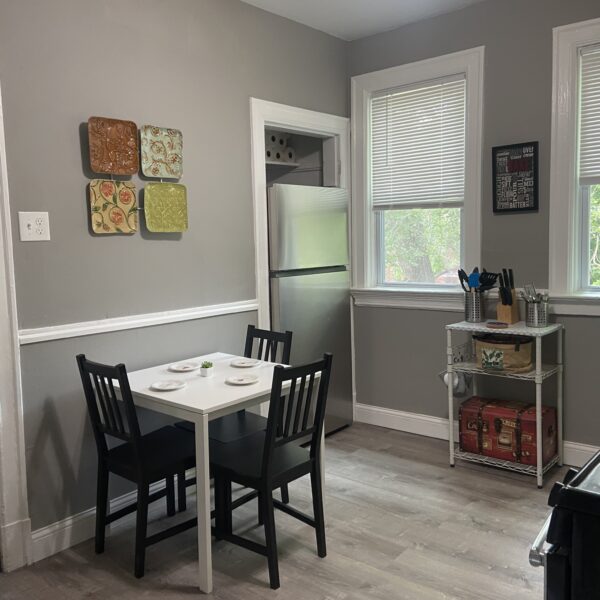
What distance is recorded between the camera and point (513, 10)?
3.43 meters

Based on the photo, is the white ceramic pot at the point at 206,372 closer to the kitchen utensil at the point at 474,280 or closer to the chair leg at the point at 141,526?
the chair leg at the point at 141,526

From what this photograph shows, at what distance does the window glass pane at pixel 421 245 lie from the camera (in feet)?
12.7

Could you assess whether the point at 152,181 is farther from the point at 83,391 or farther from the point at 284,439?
the point at 284,439

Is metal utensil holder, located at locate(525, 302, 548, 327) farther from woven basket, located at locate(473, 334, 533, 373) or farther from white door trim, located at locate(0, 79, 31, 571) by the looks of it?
white door trim, located at locate(0, 79, 31, 571)

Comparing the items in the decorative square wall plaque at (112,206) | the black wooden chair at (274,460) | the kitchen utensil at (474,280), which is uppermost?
the decorative square wall plaque at (112,206)

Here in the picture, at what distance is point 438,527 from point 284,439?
3.10 ft

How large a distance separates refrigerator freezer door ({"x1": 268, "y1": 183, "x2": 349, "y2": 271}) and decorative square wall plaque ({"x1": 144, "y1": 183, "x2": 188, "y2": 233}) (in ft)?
2.15

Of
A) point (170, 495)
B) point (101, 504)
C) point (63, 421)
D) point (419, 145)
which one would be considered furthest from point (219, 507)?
point (419, 145)

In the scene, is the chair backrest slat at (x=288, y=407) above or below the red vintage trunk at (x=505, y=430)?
above

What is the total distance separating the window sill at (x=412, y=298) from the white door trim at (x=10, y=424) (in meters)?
2.34

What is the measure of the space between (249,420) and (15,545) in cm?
112

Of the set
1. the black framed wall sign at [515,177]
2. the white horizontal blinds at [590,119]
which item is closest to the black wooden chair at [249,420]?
the black framed wall sign at [515,177]

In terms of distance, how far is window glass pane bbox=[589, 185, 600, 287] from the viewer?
10.9 ft

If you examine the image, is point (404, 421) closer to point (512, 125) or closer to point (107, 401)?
point (512, 125)
